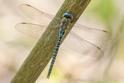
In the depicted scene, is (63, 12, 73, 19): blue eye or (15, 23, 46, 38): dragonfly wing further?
(15, 23, 46, 38): dragonfly wing

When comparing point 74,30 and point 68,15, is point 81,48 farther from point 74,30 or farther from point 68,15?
point 68,15

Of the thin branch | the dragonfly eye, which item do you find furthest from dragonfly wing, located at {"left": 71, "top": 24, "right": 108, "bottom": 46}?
the dragonfly eye

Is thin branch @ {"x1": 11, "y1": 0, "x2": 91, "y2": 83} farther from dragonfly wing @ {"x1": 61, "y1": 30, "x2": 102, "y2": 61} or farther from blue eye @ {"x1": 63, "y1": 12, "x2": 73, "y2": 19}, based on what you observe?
dragonfly wing @ {"x1": 61, "y1": 30, "x2": 102, "y2": 61}

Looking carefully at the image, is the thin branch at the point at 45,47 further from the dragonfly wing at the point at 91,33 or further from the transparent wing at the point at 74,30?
the dragonfly wing at the point at 91,33

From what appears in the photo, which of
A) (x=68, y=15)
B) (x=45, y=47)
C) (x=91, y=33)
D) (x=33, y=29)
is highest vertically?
(x=68, y=15)

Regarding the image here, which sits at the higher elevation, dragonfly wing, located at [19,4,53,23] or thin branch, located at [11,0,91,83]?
thin branch, located at [11,0,91,83]

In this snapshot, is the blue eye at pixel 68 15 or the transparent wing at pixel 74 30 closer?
the blue eye at pixel 68 15

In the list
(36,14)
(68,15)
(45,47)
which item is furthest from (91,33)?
(68,15)

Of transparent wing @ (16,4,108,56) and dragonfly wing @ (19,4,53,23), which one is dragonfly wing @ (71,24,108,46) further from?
dragonfly wing @ (19,4,53,23)

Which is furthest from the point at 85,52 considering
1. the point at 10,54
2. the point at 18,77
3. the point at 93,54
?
the point at 18,77

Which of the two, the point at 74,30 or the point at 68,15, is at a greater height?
the point at 68,15

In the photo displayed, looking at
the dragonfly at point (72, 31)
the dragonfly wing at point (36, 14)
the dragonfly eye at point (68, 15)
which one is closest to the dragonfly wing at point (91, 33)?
the dragonfly at point (72, 31)

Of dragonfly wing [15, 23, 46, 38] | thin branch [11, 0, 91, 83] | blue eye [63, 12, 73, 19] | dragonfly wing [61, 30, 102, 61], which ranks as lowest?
dragonfly wing [61, 30, 102, 61]
